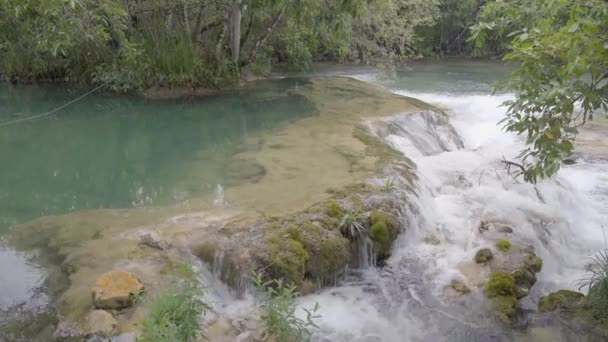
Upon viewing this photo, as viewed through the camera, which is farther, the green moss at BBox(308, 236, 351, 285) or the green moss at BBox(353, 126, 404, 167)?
the green moss at BBox(353, 126, 404, 167)

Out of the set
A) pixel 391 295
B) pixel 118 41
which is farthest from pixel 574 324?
pixel 118 41

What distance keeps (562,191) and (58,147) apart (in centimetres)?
Result: 862

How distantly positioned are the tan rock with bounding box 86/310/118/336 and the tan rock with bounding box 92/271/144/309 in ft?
0.32

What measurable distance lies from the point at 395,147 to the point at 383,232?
3565 mm

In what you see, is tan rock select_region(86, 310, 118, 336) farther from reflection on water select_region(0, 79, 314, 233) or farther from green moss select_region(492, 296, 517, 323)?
green moss select_region(492, 296, 517, 323)

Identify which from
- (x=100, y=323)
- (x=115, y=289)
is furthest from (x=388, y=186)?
(x=100, y=323)

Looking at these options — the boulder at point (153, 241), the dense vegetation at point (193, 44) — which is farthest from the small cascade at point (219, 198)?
the dense vegetation at point (193, 44)

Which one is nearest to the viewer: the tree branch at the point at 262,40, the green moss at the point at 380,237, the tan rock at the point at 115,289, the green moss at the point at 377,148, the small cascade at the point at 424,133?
the tan rock at the point at 115,289

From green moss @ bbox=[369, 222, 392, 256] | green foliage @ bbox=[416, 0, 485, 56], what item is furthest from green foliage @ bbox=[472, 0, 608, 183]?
green foliage @ bbox=[416, 0, 485, 56]

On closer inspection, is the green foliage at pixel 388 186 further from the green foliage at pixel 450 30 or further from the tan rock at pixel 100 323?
the green foliage at pixel 450 30

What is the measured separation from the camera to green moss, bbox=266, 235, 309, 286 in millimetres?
5230

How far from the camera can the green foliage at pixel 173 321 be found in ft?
11.9

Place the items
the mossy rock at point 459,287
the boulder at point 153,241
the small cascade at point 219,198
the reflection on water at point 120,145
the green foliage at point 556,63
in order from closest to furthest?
the green foliage at point 556,63
the boulder at point 153,241
the mossy rock at point 459,287
the small cascade at point 219,198
the reflection on water at point 120,145

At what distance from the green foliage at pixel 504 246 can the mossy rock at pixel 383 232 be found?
3.82 ft
